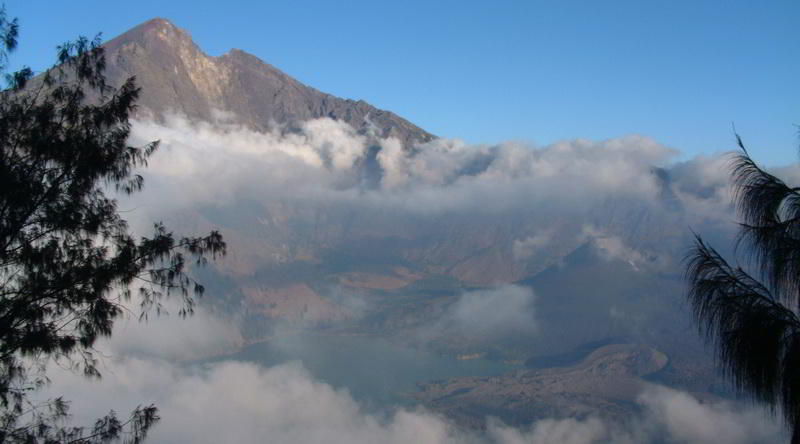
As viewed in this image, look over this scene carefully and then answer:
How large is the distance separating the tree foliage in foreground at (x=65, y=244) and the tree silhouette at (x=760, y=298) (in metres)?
8.99

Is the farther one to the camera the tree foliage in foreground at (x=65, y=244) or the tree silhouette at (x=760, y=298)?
the tree foliage in foreground at (x=65, y=244)

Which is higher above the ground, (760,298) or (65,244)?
(65,244)

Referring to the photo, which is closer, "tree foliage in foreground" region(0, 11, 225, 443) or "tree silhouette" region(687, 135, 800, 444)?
"tree silhouette" region(687, 135, 800, 444)

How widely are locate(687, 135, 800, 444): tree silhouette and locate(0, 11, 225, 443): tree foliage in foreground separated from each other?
29.5 feet

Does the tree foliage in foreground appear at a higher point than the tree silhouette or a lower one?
higher

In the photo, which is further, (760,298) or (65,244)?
(65,244)

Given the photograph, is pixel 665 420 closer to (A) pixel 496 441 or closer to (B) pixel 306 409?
(A) pixel 496 441

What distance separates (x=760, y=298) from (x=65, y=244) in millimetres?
10650

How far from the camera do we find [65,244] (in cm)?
1127

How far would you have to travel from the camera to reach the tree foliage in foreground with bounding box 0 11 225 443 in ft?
34.8

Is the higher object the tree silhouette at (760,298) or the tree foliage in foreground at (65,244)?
the tree foliage in foreground at (65,244)

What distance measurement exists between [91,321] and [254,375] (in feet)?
632

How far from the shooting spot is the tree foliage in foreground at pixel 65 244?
10609 millimetres

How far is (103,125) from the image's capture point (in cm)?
1205
